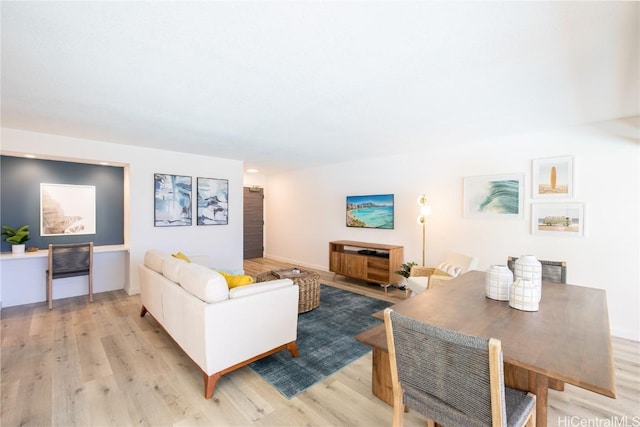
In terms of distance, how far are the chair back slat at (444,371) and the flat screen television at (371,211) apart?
3.98 m

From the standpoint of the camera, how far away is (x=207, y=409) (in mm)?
1891

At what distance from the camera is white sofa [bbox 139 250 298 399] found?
6.62ft

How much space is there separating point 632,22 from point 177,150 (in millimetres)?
5177

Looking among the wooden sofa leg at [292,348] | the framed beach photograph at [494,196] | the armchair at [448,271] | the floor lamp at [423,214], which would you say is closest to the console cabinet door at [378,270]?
the floor lamp at [423,214]

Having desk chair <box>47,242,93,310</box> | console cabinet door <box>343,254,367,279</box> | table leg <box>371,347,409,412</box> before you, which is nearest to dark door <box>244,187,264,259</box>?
console cabinet door <box>343,254,367,279</box>

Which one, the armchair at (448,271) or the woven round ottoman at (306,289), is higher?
the armchair at (448,271)

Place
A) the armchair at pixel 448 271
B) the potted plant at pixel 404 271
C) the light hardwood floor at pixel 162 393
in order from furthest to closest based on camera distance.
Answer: the potted plant at pixel 404 271 < the armchair at pixel 448 271 < the light hardwood floor at pixel 162 393

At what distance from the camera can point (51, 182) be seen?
4102mm

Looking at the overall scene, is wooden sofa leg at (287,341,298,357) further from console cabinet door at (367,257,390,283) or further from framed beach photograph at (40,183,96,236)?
framed beach photograph at (40,183,96,236)

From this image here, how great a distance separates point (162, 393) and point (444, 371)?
2.04m

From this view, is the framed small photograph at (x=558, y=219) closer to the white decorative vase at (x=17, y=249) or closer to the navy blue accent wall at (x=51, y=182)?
the navy blue accent wall at (x=51, y=182)

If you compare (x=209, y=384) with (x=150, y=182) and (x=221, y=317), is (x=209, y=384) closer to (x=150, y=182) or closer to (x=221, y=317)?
(x=221, y=317)

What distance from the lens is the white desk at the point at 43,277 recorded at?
3.79 m

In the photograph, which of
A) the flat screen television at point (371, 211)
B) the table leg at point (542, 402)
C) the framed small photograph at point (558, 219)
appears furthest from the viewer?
the flat screen television at point (371, 211)
